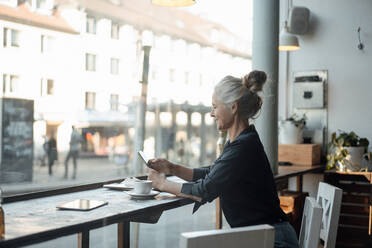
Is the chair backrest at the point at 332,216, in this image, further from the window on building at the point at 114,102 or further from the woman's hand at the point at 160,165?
the window on building at the point at 114,102

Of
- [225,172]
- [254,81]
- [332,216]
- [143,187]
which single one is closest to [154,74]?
[143,187]

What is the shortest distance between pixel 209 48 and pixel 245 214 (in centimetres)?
430

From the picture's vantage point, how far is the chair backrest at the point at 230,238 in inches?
30.5

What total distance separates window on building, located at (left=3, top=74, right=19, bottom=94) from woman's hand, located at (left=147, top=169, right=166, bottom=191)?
1.15 meters

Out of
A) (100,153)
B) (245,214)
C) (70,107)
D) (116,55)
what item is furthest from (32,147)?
(100,153)

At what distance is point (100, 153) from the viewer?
36.1 feet

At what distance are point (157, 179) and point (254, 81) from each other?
60 centimetres

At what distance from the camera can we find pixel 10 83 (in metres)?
2.65

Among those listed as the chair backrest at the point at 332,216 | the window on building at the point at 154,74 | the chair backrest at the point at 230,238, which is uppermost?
the window on building at the point at 154,74

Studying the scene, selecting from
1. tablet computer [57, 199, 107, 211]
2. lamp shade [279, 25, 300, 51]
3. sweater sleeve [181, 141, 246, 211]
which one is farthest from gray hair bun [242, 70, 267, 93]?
lamp shade [279, 25, 300, 51]

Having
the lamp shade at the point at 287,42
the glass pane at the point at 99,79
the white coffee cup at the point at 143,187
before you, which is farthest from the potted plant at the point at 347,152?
the white coffee cup at the point at 143,187

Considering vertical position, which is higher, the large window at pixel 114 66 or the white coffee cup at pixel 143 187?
the large window at pixel 114 66

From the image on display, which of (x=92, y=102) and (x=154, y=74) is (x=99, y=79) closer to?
(x=92, y=102)

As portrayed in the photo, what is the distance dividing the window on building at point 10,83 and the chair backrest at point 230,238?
208cm
